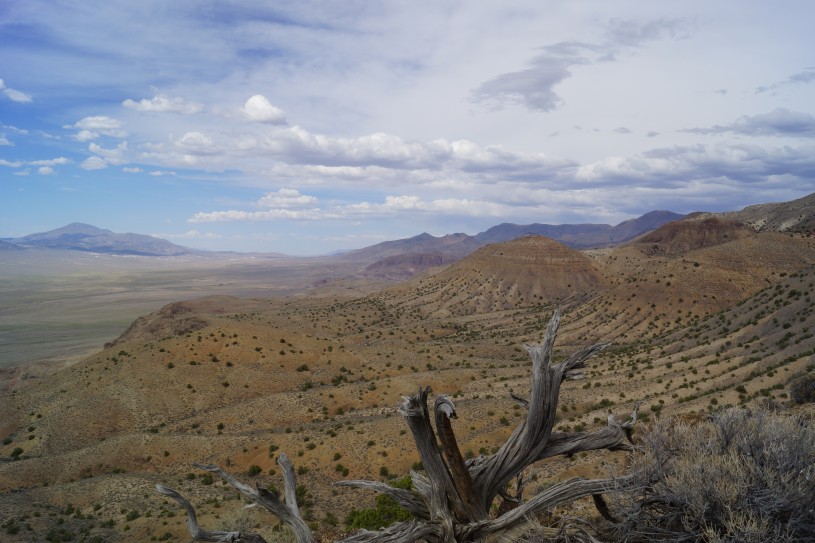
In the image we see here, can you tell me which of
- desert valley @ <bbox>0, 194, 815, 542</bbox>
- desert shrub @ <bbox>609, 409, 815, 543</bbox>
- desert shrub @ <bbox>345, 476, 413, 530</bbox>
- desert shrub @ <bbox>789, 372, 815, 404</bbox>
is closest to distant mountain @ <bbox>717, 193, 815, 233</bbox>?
desert valley @ <bbox>0, 194, 815, 542</bbox>

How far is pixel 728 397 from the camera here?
21609 mm

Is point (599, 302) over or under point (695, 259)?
under

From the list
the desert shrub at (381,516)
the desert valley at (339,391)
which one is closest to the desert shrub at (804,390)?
the desert valley at (339,391)

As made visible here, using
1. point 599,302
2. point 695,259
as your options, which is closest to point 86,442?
point 599,302

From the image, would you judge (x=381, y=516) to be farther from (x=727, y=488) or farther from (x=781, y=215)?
(x=781, y=215)

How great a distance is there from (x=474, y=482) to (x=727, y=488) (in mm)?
3068

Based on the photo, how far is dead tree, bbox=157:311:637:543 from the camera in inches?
243

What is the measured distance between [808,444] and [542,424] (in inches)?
121

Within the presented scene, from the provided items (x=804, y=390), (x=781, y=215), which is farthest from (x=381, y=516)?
(x=781, y=215)

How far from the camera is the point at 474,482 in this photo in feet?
22.3

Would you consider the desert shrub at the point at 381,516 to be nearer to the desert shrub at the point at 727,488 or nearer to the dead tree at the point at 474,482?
the dead tree at the point at 474,482

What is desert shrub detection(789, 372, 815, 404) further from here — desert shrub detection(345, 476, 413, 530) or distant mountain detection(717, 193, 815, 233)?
distant mountain detection(717, 193, 815, 233)

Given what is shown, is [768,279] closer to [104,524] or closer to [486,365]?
[486,365]

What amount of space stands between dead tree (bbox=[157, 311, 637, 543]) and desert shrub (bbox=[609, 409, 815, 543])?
1.25 ft
